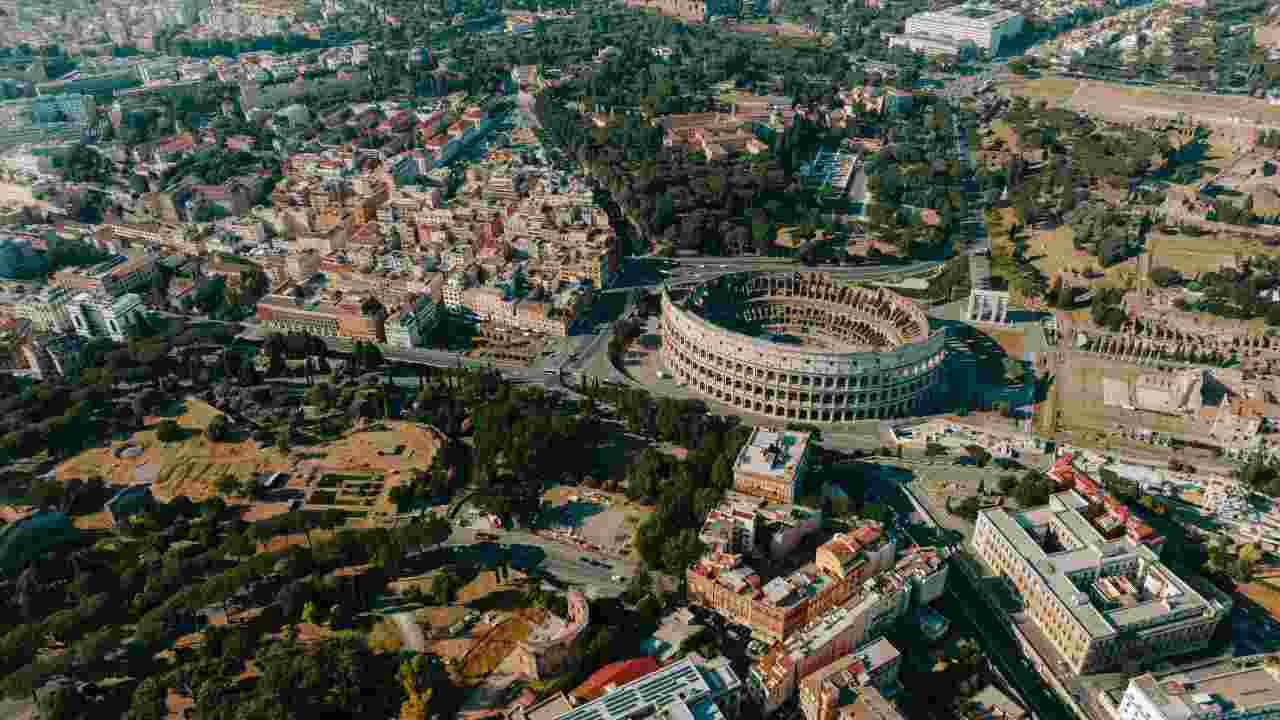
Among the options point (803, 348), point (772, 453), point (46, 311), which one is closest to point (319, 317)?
point (46, 311)

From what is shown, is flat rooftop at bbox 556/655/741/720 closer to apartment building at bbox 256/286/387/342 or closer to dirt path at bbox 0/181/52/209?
apartment building at bbox 256/286/387/342

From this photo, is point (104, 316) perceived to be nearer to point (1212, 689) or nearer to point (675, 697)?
point (675, 697)

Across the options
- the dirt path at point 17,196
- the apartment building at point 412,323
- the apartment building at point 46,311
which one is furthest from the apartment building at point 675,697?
the dirt path at point 17,196

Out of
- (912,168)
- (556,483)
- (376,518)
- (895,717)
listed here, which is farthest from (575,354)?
(912,168)

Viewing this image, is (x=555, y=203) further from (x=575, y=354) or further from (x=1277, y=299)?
(x=1277, y=299)

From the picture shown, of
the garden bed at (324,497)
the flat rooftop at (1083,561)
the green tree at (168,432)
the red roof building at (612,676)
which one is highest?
the flat rooftop at (1083,561)

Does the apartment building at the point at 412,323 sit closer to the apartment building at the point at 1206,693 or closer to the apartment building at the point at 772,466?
the apartment building at the point at 772,466

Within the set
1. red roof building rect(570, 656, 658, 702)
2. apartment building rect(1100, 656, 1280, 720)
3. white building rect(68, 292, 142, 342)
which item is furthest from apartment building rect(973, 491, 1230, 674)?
white building rect(68, 292, 142, 342)
